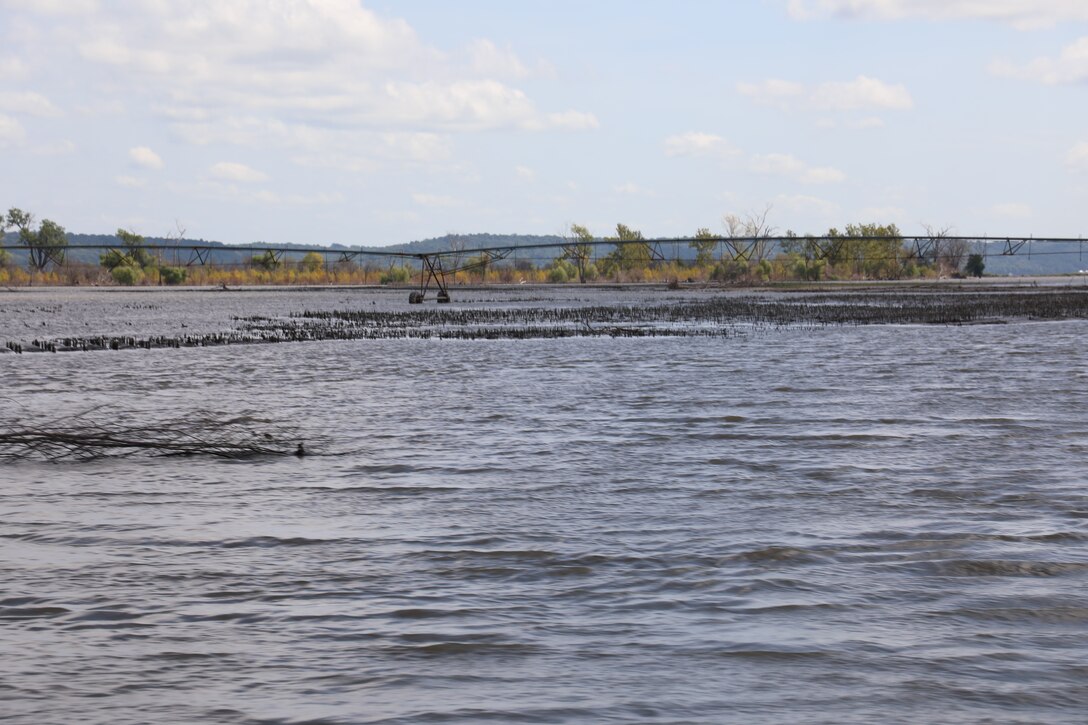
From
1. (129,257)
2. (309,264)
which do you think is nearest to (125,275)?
(129,257)

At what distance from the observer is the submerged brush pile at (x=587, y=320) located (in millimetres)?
36812

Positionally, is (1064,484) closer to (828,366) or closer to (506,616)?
(506,616)

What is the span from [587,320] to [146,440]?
33838 mm

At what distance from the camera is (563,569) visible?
881cm

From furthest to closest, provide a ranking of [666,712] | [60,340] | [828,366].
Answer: [60,340], [828,366], [666,712]

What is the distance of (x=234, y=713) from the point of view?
238 inches

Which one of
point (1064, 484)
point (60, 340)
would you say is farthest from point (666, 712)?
point (60, 340)

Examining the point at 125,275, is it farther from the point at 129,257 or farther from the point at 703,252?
the point at 703,252

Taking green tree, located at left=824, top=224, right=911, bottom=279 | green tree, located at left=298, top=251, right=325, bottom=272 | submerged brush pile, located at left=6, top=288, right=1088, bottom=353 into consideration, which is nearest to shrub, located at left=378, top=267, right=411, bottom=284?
green tree, located at left=298, top=251, right=325, bottom=272

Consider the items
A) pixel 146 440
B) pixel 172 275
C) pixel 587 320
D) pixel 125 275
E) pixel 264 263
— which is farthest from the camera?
pixel 264 263

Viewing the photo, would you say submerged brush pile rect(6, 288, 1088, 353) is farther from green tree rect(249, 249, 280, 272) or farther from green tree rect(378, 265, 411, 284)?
green tree rect(249, 249, 280, 272)

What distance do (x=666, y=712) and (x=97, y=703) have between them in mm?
2807

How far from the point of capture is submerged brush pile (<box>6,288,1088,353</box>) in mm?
36812

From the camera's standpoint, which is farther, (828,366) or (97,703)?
(828,366)
